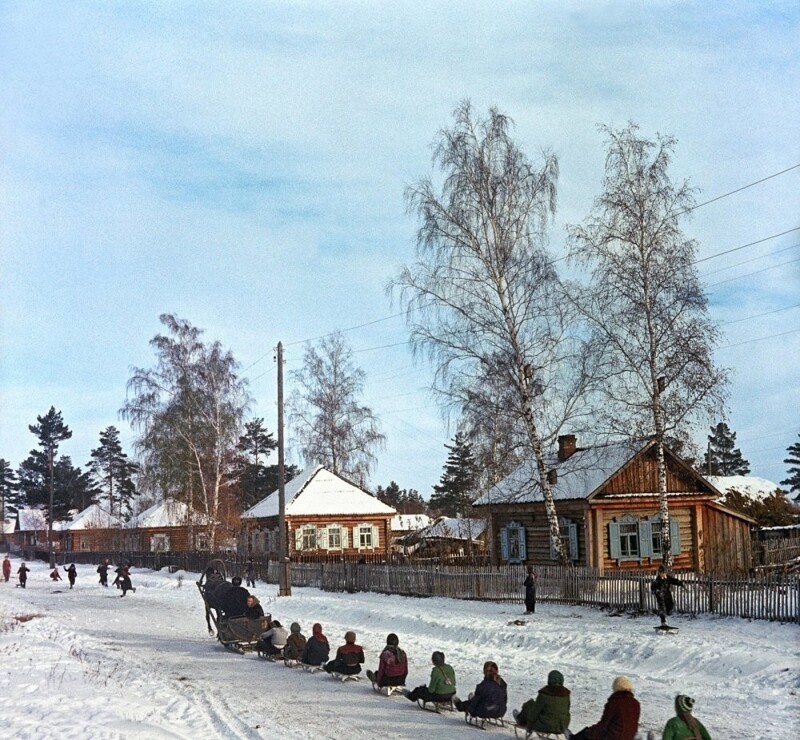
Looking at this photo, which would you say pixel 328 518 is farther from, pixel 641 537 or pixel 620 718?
pixel 620 718

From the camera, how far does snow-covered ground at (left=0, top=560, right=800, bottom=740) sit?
11906mm

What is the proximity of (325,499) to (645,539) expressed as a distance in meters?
21.1

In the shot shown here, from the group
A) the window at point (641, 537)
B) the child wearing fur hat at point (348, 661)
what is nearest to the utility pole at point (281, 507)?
the window at point (641, 537)

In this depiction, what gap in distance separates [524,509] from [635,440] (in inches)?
395

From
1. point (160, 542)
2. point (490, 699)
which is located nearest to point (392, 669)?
point (490, 699)

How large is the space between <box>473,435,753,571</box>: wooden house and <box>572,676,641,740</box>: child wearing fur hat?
1999cm

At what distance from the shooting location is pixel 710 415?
23.5 metres

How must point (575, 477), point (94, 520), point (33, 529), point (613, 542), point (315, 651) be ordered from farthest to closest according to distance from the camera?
point (33, 529) → point (94, 520) → point (575, 477) → point (613, 542) → point (315, 651)

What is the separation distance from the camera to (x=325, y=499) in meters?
48.2

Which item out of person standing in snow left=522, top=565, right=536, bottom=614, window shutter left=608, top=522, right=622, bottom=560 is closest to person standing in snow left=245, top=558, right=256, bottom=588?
window shutter left=608, top=522, right=622, bottom=560

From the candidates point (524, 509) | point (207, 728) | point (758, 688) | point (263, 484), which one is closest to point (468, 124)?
point (524, 509)

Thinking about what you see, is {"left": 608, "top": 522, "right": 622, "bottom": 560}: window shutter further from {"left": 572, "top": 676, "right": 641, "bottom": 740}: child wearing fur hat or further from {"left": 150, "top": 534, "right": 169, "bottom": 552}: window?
{"left": 150, "top": 534, "right": 169, "bottom": 552}: window

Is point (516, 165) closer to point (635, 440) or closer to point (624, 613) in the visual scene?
point (635, 440)

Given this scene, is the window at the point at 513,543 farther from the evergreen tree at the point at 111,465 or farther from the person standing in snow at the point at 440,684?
the evergreen tree at the point at 111,465
